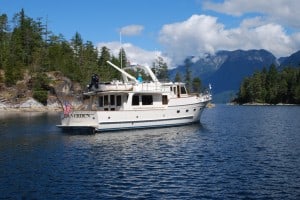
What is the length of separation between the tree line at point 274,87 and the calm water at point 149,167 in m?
136

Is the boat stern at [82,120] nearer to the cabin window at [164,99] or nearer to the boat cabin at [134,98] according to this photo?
the boat cabin at [134,98]

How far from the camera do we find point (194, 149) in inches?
1342

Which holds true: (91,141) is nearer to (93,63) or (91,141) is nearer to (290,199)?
(290,199)

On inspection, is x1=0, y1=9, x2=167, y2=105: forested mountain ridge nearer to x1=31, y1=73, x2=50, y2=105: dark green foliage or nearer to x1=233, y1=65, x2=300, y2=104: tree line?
x1=31, y1=73, x2=50, y2=105: dark green foliage

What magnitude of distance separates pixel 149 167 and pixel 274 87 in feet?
531

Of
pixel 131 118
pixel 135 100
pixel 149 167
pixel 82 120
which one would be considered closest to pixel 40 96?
pixel 135 100

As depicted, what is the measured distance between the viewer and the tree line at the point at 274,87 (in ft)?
565

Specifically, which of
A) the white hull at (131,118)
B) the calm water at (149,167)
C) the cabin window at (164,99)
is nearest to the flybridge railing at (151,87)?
the cabin window at (164,99)

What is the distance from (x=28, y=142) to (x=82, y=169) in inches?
559

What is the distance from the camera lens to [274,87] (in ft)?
589

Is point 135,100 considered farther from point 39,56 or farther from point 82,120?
point 39,56

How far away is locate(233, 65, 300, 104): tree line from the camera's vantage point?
172 m

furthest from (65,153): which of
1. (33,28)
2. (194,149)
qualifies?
(33,28)

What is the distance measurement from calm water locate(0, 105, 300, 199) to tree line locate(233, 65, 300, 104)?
136482 millimetres
